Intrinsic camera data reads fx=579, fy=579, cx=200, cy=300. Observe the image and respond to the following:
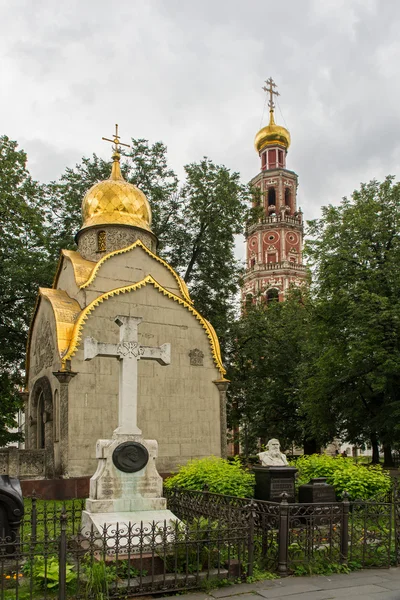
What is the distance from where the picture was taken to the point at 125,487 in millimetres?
8820

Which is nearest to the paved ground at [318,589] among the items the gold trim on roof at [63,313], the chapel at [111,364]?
the chapel at [111,364]

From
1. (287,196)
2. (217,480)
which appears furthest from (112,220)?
(287,196)

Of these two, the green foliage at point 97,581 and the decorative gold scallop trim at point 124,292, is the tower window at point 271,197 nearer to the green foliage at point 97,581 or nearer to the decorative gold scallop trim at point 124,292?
the decorative gold scallop trim at point 124,292

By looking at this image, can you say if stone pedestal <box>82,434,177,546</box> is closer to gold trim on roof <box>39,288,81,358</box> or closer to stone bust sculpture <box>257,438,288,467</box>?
stone bust sculpture <box>257,438,288,467</box>

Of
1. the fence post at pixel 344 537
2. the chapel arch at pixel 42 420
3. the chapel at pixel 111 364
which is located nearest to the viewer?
the fence post at pixel 344 537

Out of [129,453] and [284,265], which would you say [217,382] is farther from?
[284,265]

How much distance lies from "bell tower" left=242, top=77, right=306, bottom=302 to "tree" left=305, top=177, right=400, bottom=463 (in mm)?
30549

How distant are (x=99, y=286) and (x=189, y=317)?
122 inches

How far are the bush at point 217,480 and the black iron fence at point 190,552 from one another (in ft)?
5.27

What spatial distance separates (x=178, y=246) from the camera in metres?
27.5

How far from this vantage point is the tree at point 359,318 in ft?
65.4

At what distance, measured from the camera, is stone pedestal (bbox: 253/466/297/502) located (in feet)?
36.7

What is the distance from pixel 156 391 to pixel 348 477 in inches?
289

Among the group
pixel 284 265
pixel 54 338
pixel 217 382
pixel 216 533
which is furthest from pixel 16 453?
pixel 284 265
